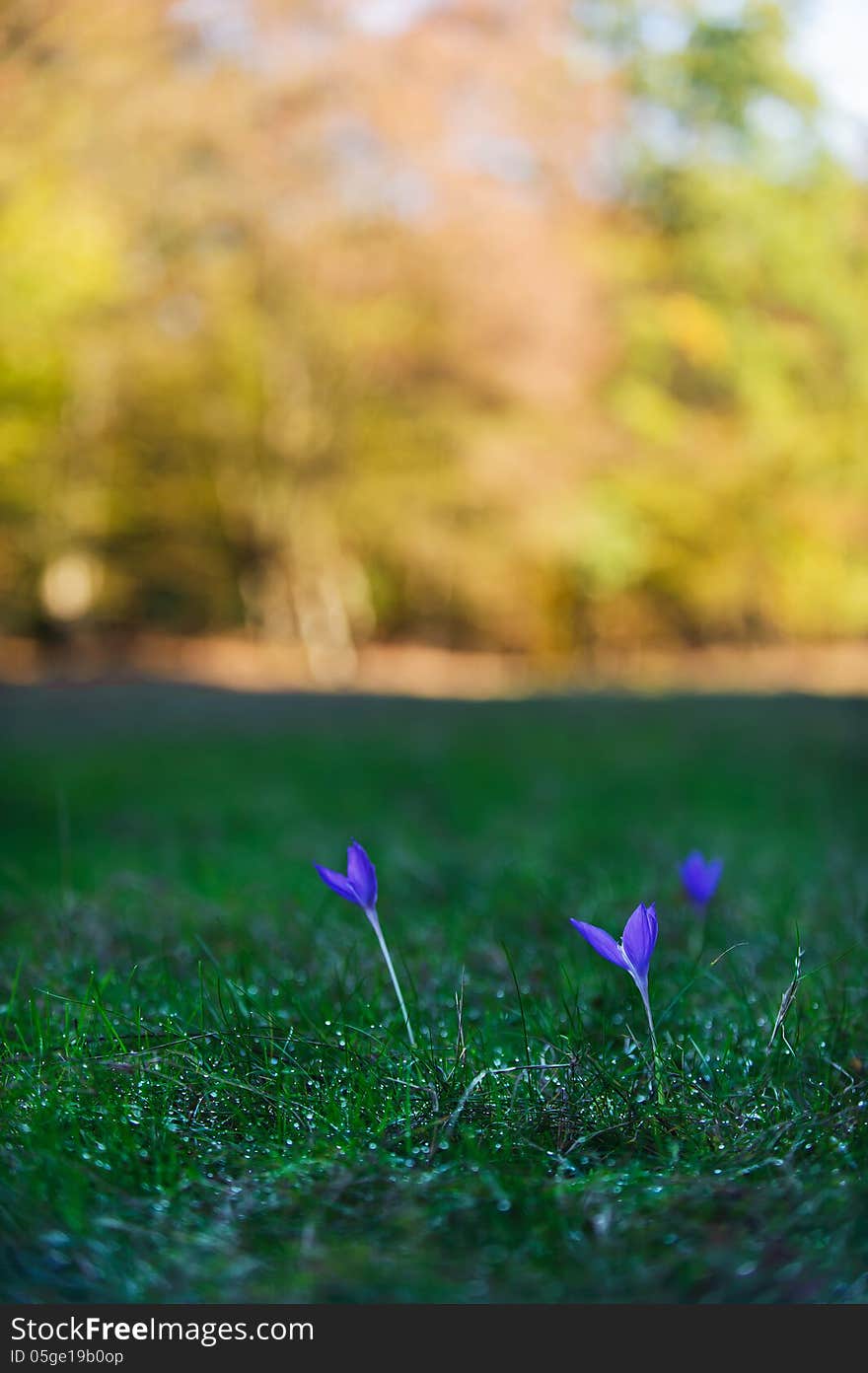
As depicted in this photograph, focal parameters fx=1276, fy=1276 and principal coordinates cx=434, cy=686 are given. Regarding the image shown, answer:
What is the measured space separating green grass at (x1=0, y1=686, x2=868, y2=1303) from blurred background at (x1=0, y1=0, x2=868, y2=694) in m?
6.58

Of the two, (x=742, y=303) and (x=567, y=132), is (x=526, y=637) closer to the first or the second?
(x=742, y=303)

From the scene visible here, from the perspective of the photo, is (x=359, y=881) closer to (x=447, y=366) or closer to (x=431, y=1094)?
Answer: (x=431, y=1094)

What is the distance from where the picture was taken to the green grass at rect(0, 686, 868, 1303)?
0.87 metres

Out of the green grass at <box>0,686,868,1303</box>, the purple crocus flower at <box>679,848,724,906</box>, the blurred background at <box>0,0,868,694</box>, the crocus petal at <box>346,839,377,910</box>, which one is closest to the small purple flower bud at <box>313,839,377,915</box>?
the crocus petal at <box>346,839,377,910</box>

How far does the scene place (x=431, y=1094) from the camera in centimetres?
112

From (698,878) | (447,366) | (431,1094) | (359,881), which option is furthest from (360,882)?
(447,366)

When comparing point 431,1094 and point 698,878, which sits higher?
point 698,878

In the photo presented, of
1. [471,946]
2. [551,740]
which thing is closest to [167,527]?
[551,740]

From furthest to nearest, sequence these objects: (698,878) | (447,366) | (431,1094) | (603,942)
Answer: (447,366), (698,878), (431,1094), (603,942)

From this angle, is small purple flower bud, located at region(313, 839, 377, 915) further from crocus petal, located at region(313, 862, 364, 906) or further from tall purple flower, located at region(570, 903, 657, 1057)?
tall purple flower, located at region(570, 903, 657, 1057)

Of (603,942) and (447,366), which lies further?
(447,366)

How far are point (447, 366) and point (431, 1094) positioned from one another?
1709 cm

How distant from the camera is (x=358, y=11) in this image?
563 inches

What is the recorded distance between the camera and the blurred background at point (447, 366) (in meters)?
14.1
